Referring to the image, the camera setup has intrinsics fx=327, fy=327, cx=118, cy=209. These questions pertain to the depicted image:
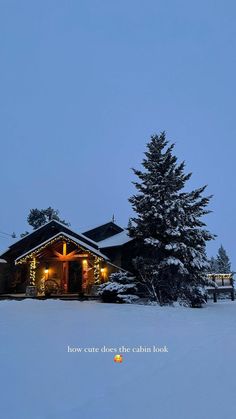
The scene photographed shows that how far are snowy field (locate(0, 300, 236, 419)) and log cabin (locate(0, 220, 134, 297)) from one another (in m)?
12.8

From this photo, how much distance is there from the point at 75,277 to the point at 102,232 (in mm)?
5326

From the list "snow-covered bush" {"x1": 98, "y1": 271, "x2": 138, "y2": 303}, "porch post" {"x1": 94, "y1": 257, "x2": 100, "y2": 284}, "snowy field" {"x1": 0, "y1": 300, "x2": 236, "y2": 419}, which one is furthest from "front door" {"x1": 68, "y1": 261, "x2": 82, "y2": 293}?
"snowy field" {"x1": 0, "y1": 300, "x2": 236, "y2": 419}

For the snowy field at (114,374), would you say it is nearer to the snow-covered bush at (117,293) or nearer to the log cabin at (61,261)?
the snow-covered bush at (117,293)

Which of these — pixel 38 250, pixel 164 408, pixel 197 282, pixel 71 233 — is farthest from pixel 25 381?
pixel 71 233

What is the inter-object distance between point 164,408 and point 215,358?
2755 mm

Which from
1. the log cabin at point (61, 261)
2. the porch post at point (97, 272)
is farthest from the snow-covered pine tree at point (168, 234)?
the log cabin at point (61, 261)

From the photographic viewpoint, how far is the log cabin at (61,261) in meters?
22.6

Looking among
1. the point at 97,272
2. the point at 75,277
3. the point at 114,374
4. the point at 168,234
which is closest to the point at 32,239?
the point at 75,277

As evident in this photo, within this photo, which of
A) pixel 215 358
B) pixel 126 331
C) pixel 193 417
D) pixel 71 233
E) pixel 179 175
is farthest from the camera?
pixel 71 233

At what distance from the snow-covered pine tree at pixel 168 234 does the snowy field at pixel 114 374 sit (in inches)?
Result: 357

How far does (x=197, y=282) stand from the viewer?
19.9 m

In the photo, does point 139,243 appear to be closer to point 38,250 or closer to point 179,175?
point 179,175

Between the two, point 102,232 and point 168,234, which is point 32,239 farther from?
point 168,234

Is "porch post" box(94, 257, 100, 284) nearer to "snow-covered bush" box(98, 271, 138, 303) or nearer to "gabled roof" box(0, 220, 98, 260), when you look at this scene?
"snow-covered bush" box(98, 271, 138, 303)
